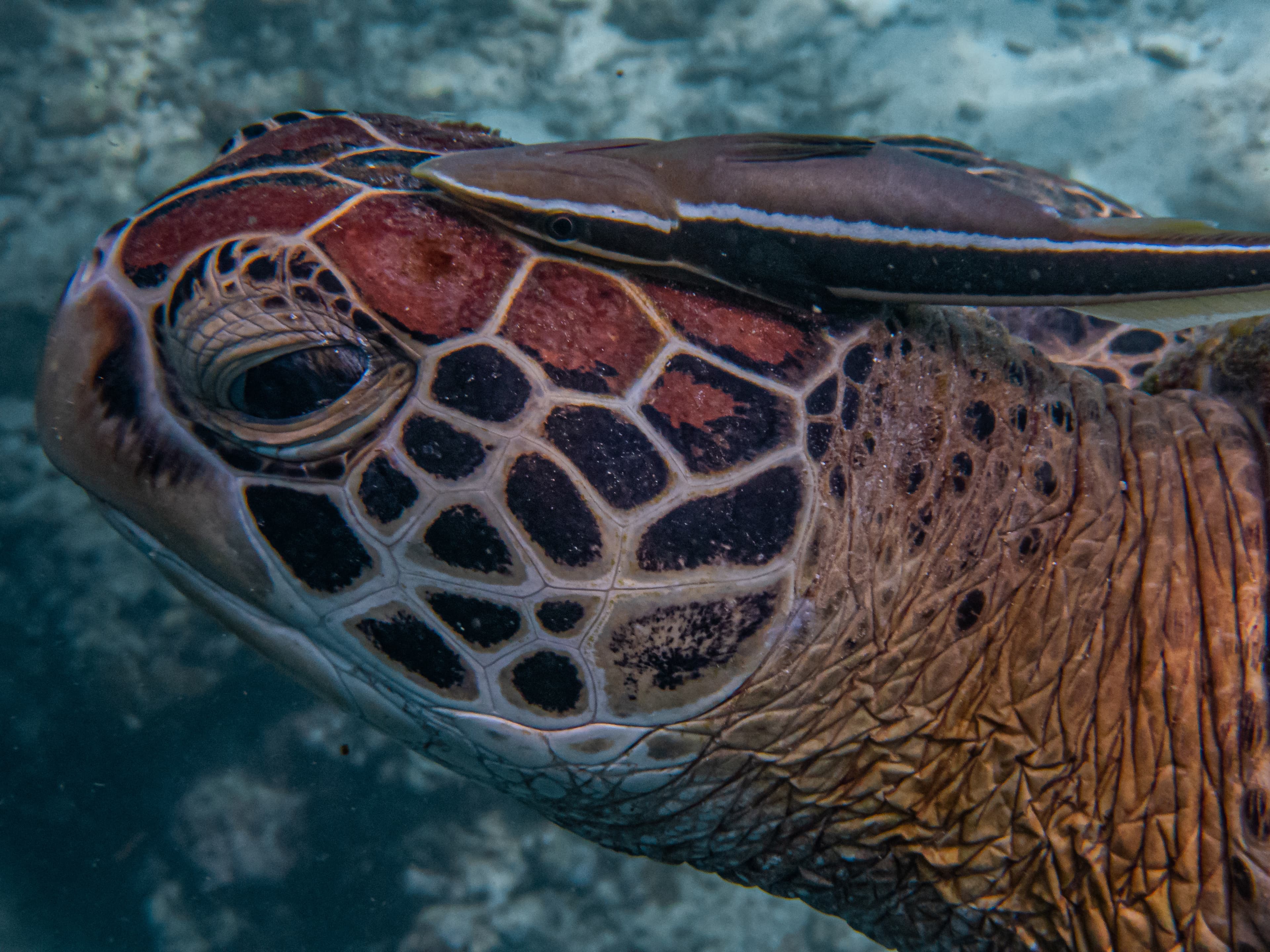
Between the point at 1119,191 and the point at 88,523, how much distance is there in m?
9.70

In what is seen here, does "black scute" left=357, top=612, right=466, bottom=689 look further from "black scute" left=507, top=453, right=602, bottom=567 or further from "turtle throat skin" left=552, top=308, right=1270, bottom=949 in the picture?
"turtle throat skin" left=552, top=308, right=1270, bottom=949

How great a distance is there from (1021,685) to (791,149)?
1.37 metres

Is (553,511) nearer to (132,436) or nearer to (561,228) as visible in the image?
(561,228)

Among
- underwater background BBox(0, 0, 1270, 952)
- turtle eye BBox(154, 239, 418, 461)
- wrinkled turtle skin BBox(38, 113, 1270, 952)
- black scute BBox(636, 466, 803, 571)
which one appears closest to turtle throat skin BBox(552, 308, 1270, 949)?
wrinkled turtle skin BBox(38, 113, 1270, 952)

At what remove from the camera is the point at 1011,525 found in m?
1.80

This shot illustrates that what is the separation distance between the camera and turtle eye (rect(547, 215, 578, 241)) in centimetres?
140

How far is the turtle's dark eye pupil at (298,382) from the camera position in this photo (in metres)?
1.44

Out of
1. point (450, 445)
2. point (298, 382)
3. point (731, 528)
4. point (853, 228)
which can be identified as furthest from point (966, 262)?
point (298, 382)

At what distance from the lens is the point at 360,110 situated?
7.02m

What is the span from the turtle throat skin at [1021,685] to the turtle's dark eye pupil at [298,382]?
3.44 feet

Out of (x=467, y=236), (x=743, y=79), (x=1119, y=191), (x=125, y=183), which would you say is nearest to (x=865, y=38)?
(x=743, y=79)

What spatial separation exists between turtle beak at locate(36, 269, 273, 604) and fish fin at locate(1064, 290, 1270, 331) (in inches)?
70.3

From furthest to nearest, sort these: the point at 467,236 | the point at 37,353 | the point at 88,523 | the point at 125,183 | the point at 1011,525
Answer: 1. the point at 125,183
2. the point at 37,353
3. the point at 88,523
4. the point at 1011,525
5. the point at 467,236

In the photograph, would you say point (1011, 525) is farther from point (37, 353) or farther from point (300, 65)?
point (300, 65)
